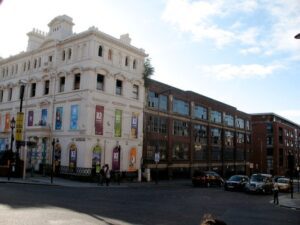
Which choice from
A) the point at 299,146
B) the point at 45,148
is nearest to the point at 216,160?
the point at 45,148

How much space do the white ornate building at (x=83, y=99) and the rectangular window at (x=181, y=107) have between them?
27.2ft

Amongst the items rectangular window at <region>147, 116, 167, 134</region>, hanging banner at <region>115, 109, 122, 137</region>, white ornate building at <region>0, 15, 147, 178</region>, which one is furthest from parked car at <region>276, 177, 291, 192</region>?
hanging banner at <region>115, 109, 122, 137</region>

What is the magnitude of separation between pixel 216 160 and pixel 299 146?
63.8 meters

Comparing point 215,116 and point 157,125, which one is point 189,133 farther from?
point 215,116

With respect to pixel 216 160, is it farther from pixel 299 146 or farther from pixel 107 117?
pixel 299 146

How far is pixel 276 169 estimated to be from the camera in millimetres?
91188

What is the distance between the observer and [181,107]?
2084 inches

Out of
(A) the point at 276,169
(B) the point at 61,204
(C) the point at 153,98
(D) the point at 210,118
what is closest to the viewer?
(B) the point at 61,204

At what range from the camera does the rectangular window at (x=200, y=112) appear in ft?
186

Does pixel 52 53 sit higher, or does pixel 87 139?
pixel 52 53

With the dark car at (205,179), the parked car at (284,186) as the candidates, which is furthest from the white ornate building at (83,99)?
the parked car at (284,186)

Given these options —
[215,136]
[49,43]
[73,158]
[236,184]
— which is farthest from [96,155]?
[215,136]

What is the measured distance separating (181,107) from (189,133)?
14.5ft

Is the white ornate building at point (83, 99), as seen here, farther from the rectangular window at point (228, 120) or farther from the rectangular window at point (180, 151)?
the rectangular window at point (228, 120)
